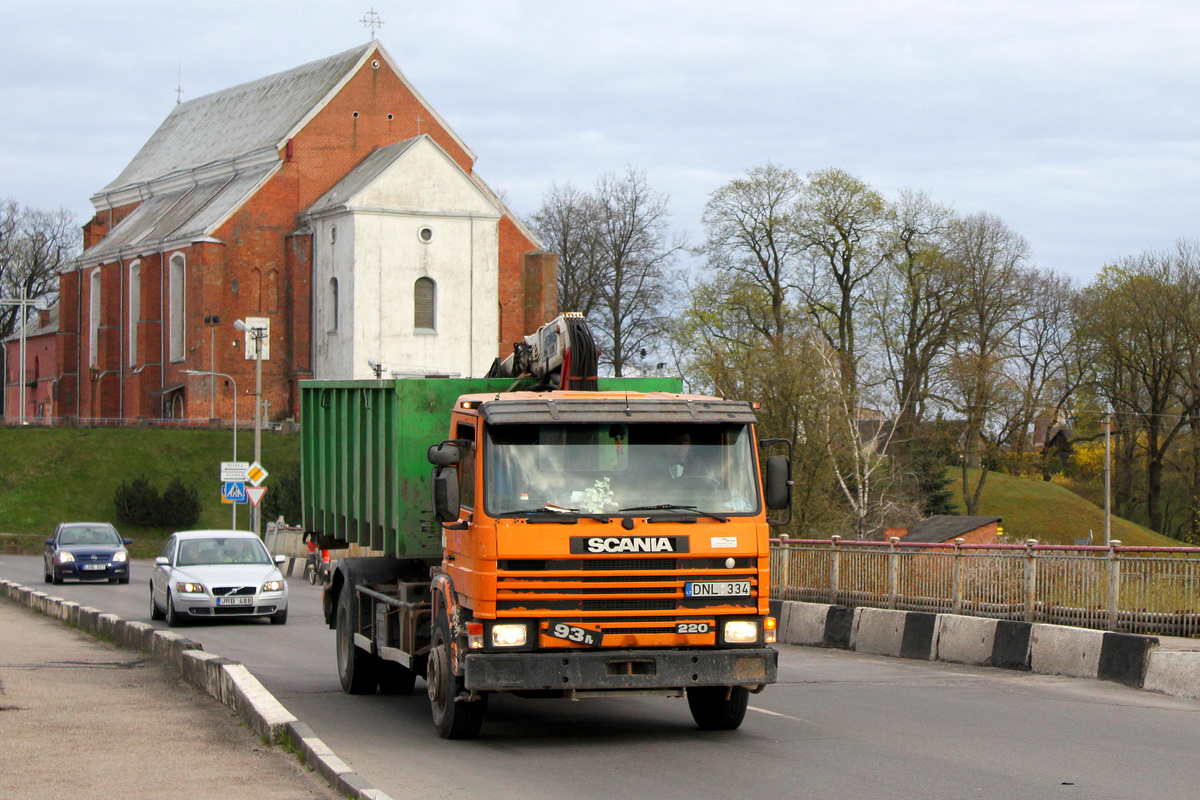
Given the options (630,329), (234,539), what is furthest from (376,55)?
(234,539)

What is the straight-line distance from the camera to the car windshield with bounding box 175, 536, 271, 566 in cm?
2277

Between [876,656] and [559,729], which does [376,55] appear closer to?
[876,656]

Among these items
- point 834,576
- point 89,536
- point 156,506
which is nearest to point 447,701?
point 834,576

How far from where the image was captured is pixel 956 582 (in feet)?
57.6

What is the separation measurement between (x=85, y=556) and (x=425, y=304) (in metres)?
31.1

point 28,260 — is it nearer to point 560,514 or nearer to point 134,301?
point 134,301

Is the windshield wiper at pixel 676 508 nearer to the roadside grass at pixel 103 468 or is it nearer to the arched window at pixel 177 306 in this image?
the roadside grass at pixel 103 468

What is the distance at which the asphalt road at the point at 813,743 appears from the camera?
859 cm

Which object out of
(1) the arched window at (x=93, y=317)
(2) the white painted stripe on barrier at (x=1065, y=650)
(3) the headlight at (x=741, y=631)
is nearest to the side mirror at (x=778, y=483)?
(3) the headlight at (x=741, y=631)

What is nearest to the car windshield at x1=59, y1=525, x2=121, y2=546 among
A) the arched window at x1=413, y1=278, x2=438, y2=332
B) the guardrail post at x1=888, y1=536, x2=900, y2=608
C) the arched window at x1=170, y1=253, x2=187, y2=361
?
the guardrail post at x1=888, y1=536, x2=900, y2=608

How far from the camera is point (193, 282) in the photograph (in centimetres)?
6750

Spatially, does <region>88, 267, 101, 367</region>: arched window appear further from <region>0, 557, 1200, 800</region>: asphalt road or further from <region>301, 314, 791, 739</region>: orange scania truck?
<region>301, 314, 791, 739</region>: orange scania truck

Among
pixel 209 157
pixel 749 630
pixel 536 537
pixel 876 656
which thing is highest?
pixel 209 157

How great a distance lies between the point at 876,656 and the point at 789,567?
3399mm
